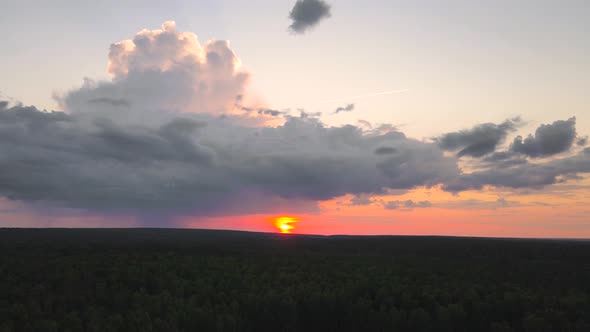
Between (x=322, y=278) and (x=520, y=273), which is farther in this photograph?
(x=520, y=273)

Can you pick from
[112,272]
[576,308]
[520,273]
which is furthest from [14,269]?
[520,273]

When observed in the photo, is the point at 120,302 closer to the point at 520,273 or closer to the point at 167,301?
the point at 167,301

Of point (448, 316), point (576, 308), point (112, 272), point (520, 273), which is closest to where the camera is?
point (448, 316)

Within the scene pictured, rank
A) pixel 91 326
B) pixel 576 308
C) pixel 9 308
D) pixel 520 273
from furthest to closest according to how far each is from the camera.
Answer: pixel 520 273, pixel 576 308, pixel 9 308, pixel 91 326

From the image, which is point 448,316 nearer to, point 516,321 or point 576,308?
point 516,321

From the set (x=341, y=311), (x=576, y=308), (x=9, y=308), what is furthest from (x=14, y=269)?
(x=576, y=308)

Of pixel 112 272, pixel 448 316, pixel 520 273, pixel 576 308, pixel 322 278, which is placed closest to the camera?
pixel 448 316

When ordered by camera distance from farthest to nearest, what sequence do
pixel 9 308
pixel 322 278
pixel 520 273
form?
pixel 520 273 → pixel 322 278 → pixel 9 308
